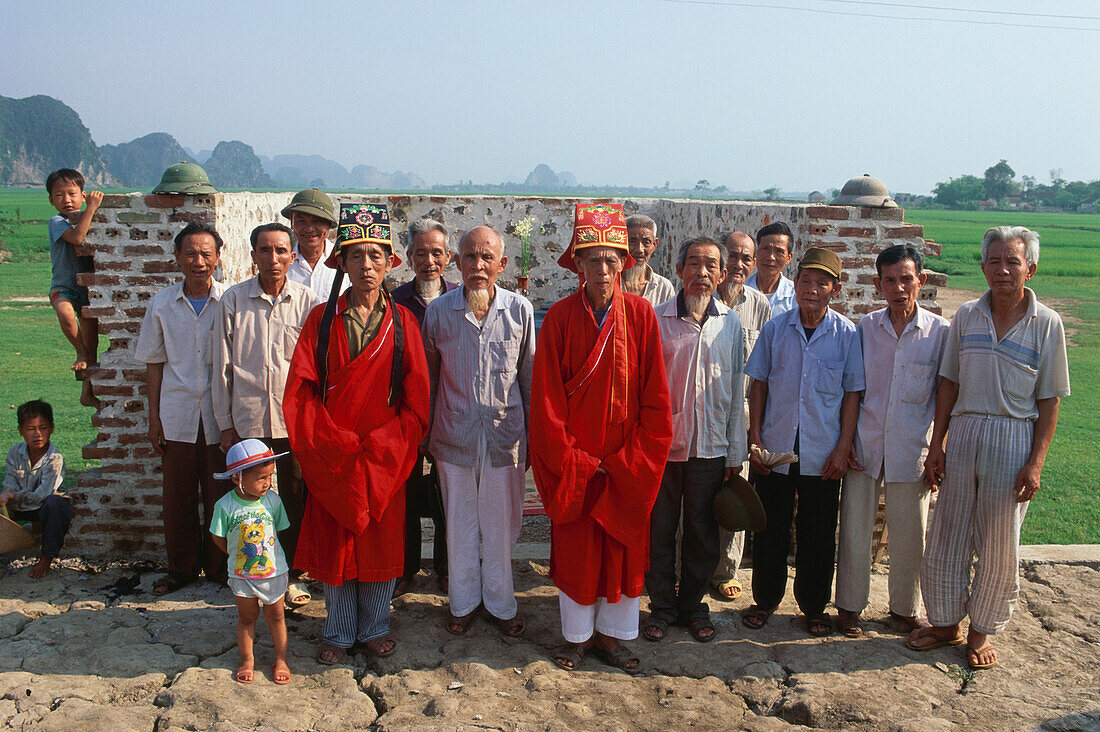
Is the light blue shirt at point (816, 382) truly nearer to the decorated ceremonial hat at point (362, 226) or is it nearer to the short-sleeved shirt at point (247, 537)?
the decorated ceremonial hat at point (362, 226)

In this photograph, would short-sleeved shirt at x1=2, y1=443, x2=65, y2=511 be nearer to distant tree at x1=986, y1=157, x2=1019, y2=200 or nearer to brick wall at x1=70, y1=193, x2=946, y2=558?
brick wall at x1=70, y1=193, x2=946, y2=558

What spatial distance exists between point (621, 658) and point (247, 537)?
166 centimetres

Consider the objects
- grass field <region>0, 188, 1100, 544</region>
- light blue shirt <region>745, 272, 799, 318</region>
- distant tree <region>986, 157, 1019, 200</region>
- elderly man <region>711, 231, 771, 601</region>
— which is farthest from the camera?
distant tree <region>986, 157, 1019, 200</region>

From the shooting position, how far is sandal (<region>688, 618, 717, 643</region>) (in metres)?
3.71

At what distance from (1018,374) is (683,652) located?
1.90 metres

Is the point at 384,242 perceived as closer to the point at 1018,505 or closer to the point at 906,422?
the point at 906,422

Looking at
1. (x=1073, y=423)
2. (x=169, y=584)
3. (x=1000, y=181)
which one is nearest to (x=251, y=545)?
(x=169, y=584)

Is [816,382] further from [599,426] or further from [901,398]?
[599,426]

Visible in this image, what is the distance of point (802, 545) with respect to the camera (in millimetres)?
3848

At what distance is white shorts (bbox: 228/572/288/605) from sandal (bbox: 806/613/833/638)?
2.45 metres

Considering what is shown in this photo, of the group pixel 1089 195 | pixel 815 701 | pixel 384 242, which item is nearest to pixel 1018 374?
pixel 815 701

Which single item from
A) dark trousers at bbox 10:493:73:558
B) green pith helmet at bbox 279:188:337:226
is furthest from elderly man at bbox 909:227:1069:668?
dark trousers at bbox 10:493:73:558

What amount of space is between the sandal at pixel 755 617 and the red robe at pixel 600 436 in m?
0.79

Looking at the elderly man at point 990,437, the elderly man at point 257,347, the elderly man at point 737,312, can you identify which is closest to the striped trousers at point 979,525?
the elderly man at point 990,437
